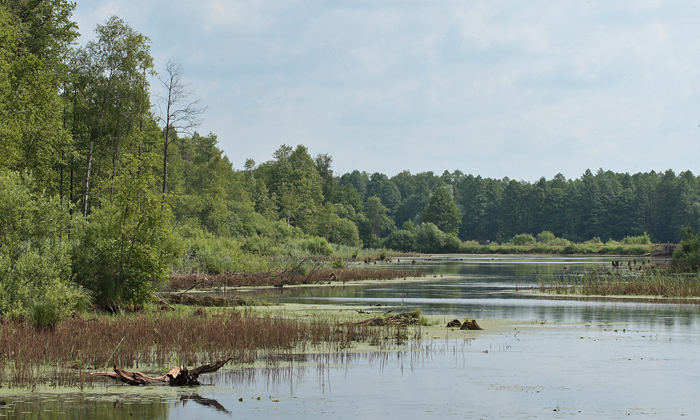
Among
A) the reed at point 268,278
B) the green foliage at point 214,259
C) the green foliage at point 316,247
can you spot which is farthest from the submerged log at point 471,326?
the green foliage at point 316,247

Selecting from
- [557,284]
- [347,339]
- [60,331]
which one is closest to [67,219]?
[60,331]

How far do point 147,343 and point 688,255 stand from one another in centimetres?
3943

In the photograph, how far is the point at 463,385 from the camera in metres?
12.6

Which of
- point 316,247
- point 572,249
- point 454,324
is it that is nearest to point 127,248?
point 454,324

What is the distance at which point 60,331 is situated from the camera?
15.1m

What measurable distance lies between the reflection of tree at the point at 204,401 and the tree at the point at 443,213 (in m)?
133

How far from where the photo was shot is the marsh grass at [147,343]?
1268 cm

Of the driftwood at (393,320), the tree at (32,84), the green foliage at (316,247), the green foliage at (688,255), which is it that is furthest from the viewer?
the green foliage at (316,247)

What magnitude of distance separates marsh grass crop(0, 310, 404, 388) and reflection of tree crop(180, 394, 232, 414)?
1.84 metres

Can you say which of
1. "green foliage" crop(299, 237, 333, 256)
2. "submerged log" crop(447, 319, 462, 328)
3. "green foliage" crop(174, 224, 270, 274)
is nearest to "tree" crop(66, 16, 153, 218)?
"green foliage" crop(174, 224, 270, 274)

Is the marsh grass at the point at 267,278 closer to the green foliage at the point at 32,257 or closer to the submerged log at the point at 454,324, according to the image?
the green foliage at the point at 32,257

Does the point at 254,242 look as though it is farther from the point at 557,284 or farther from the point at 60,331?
the point at 60,331

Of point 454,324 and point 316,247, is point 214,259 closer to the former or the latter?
point 454,324

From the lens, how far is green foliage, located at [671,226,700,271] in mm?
43562
